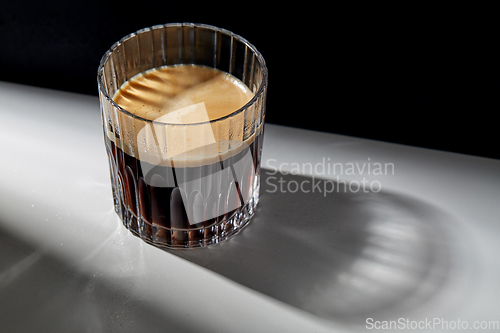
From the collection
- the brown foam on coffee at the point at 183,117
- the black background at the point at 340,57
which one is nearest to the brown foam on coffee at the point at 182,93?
the brown foam on coffee at the point at 183,117

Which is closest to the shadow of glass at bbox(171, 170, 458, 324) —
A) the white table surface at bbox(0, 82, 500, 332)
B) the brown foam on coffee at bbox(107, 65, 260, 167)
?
the white table surface at bbox(0, 82, 500, 332)

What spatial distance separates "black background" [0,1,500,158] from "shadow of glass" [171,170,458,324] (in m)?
0.14

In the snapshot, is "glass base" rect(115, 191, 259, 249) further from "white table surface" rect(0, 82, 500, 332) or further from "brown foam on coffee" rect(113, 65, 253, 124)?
"brown foam on coffee" rect(113, 65, 253, 124)

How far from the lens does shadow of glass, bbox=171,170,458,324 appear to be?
24.3 inches

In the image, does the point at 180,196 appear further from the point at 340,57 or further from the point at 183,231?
the point at 340,57

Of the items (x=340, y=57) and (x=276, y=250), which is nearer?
(x=276, y=250)

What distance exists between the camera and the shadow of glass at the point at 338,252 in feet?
2.03

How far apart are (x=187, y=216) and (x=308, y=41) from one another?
303 millimetres

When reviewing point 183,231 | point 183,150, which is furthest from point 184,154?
point 183,231

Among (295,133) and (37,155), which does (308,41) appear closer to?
(295,133)

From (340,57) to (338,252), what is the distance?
0.91 feet

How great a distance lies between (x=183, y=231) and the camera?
65 cm

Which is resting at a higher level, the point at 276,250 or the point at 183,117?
the point at 183,117

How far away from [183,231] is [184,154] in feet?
0.40
